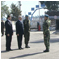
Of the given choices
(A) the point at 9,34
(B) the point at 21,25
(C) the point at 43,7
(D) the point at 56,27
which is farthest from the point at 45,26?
(C) the point at 43,7

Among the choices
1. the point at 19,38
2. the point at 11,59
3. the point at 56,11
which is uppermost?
the point at 56,11

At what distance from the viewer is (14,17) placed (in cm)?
6550

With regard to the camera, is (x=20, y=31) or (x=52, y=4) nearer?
(x=20, y=31)

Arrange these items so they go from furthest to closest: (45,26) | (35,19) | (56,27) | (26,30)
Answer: (35,19)
(56,27)
(26,30)
(45,26)

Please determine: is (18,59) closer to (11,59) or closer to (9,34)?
(11,59)

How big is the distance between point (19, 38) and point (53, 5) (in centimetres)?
2661

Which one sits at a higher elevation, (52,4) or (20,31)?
(52,4)

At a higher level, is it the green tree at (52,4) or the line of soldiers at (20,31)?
the green tree at (52,4)

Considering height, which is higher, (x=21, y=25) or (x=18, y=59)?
(x=21, y=25)

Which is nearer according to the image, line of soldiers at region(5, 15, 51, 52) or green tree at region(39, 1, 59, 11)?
line of soldiers at region(5, 15, 51, 52)

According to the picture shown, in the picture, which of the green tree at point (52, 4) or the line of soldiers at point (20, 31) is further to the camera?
the green tree at point (52, 4)

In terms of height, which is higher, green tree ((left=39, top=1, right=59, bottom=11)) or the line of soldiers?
green tree ((left=39, top=1, right=59, bottom=11))

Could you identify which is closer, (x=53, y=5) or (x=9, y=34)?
(x=9, y=34)

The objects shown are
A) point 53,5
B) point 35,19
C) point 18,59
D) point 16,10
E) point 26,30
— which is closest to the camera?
point 18,59
